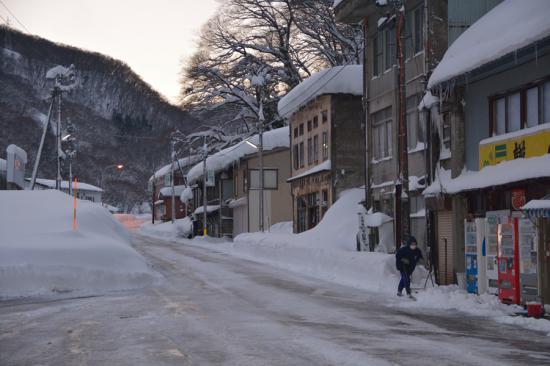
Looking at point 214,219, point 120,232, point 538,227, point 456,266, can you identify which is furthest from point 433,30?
point 214,219

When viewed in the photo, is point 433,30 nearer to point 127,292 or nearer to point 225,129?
point 127,292

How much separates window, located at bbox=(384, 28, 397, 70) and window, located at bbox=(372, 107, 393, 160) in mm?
1905

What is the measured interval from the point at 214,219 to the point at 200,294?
164 feet

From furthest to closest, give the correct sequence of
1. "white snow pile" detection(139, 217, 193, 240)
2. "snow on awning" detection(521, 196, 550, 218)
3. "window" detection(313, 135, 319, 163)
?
"white snow pile" detection(139, 217, 193, 240), "window" detection(313, 135, 319, 163), "snow on awning" detection(521, 196, 550, 218)

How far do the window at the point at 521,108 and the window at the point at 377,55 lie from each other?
1057 centimetres

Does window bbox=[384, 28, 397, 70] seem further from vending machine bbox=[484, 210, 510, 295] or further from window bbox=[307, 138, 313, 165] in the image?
window bbox=[307, 138, 313, 165]

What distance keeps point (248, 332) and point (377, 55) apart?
21.4 m

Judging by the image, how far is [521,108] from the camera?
20.0 meters

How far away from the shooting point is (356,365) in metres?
9.49

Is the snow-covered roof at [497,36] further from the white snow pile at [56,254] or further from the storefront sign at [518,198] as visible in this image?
the white snow pile at [56,254]

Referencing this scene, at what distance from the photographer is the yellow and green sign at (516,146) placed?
1780 cm

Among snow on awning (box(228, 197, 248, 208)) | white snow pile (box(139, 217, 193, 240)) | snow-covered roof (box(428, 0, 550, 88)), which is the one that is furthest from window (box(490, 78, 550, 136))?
white snow pile (box(139, 217, 193, 240))

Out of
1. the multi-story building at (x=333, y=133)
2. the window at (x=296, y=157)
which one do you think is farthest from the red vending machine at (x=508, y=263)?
the window at (x=296, y=157)

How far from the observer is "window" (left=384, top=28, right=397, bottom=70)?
3002 cm
